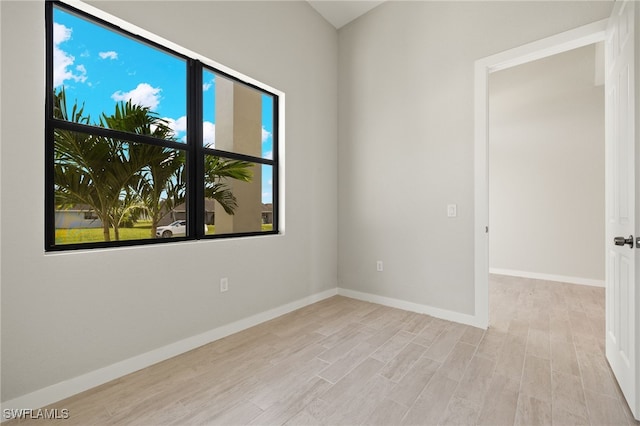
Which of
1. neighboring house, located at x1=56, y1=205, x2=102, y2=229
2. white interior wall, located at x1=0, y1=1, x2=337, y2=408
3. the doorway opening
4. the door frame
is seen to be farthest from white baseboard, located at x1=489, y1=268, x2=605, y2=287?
neighboring house, located at x1=56, y1=205, x2=102, y2=229

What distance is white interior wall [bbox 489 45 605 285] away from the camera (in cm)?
398

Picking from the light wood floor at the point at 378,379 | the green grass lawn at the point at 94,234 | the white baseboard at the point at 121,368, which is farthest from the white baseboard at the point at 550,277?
the green grass lawn at the point at 94,234

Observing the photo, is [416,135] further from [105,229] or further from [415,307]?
[105,229]

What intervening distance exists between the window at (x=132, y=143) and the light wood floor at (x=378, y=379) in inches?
36.0

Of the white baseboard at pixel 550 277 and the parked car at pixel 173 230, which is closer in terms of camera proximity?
the parked car at pixel 173 230

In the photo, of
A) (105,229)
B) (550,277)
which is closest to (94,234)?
(105,229)

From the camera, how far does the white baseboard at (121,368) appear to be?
1.48 meters

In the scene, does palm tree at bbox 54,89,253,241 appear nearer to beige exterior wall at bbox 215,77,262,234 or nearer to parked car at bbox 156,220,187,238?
parked car at bbox 156,220,187,238

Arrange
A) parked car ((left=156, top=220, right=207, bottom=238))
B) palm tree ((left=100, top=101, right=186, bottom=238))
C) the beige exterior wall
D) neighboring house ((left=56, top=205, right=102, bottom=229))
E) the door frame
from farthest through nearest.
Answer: the beige exterior wall → the door frame → parked car ((left=156, top=220, right=207, bottom=238)) → palm tree ((left=100, top=101, right=186, bottom=238)) → neighboring house ((left=56, top=205, right=102, bottom=229))

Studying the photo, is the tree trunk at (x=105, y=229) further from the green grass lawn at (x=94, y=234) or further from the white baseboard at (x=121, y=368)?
the white baseboard at (x=121, y=368)

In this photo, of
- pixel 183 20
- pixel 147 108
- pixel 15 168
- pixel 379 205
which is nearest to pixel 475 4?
pixel 379 205

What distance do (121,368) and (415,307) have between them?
248 cm

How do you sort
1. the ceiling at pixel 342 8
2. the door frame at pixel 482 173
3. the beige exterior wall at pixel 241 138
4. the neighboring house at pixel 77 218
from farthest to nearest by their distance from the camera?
Answer: the ceiling at pixel 342 8
the beige exterior wall at pixel 241 138
the door frame at pixel 482 173
the neighboring house at pixel 77 218

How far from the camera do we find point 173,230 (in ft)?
7.32
